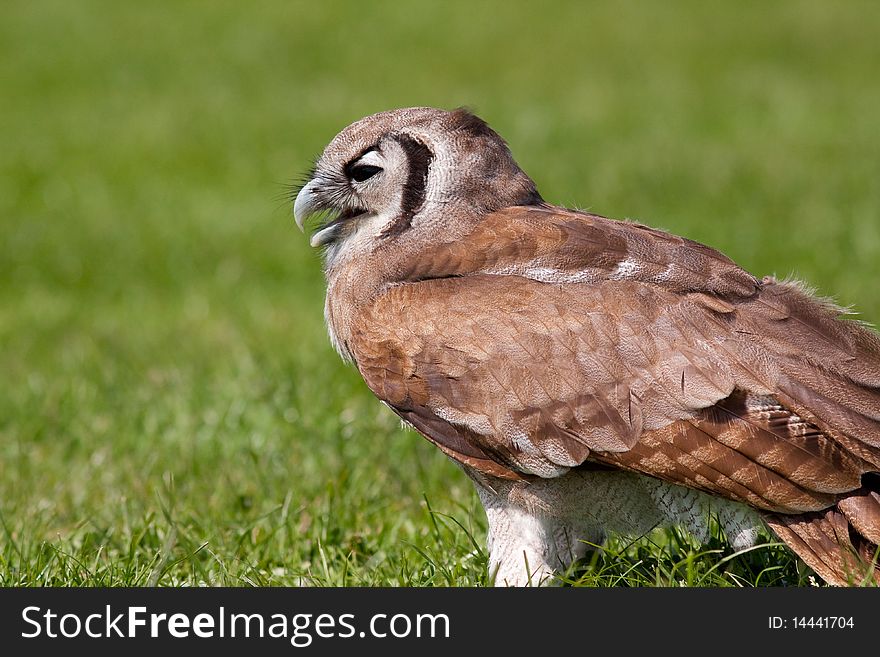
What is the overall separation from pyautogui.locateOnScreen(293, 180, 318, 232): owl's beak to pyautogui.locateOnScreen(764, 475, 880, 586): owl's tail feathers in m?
1.95

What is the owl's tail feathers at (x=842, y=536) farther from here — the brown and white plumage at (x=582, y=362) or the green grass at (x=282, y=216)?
the green grass at (x=282, y=216)

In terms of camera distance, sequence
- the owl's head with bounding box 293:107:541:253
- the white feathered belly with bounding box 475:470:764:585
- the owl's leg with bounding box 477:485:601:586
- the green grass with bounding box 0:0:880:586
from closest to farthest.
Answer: the white feathered belly with bounding box 475:470:764:585 → the owl's leg with bounding box 477:485:601:586 → the owl's head with bounding box 293:107:541:253 → the green grass with bounding box 0:0:880:586

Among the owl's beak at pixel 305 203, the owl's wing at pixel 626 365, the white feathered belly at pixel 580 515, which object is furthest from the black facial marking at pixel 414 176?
the white feathered belly at pixel 580 515

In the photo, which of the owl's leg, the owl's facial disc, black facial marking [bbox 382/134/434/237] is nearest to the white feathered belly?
the owl's leg

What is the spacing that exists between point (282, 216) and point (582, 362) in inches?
289

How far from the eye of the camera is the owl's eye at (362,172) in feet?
14.3

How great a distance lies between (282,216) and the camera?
10805 mm

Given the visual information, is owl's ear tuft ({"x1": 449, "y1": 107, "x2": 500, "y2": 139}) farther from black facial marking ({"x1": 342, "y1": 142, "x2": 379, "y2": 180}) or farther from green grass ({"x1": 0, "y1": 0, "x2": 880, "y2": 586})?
green grass ({"x1": 0, "y1": 0, "x2": 880, "y2": 586})

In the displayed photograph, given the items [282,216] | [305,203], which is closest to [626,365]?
[305,203]

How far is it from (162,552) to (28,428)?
2337mm

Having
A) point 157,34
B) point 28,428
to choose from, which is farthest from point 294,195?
point 157,34

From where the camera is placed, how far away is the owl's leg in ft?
13.3

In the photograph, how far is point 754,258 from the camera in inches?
352

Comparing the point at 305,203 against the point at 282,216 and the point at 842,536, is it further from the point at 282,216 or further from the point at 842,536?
the point at 282,216
